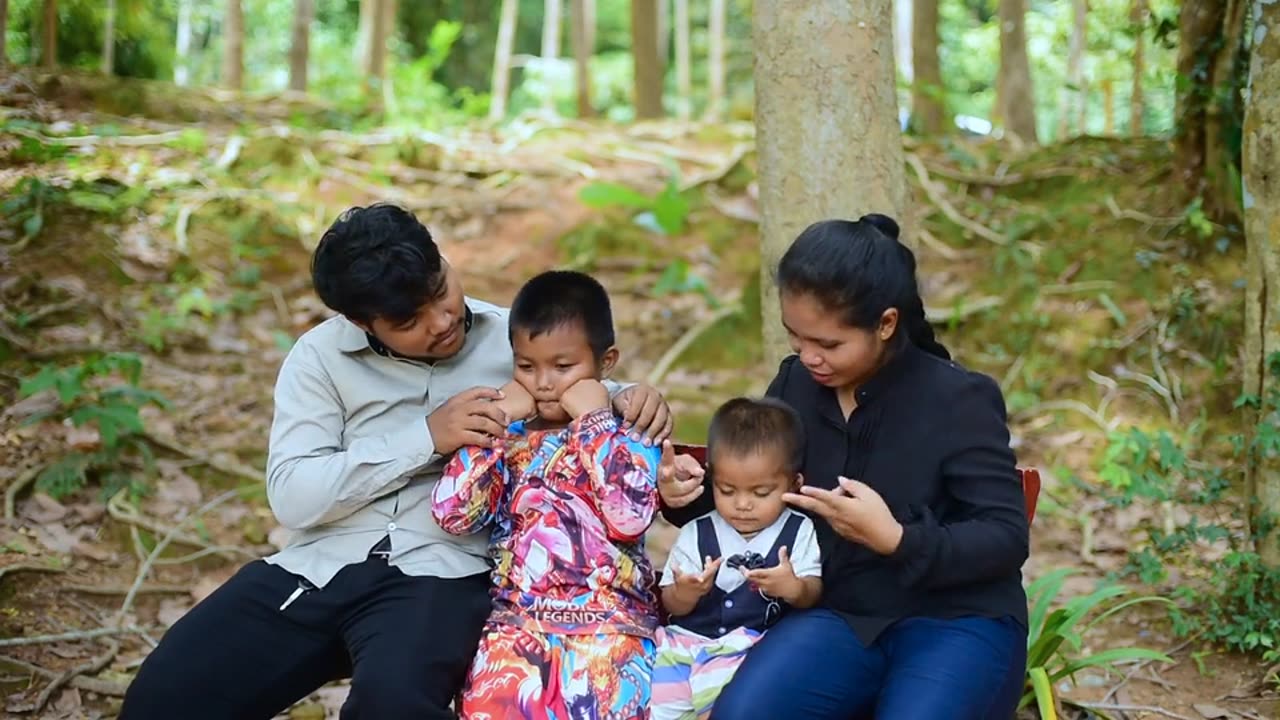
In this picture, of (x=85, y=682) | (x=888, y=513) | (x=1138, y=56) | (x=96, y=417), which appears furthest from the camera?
(x=1138, y=56)

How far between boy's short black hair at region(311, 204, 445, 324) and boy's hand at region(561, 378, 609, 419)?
42cm

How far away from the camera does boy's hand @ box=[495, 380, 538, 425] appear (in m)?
3.00

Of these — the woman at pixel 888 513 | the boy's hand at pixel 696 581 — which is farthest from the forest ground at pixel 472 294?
the boy's hand at pixel 696 581

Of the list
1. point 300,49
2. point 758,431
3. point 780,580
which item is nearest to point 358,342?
point 758,431

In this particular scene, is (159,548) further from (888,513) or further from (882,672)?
(888,513)

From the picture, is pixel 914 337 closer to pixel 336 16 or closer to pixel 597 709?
pixel 597 709

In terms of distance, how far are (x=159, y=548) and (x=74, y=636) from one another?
687mm

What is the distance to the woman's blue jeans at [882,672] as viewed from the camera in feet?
8.85

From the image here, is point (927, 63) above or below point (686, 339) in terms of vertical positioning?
above

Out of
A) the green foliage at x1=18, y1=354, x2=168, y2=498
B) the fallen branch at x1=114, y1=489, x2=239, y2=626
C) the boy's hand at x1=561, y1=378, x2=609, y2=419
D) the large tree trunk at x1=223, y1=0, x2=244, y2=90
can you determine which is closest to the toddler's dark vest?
the boy's hand at x1=561, y1=378, x2=609, y2=419

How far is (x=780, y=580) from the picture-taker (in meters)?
2.81

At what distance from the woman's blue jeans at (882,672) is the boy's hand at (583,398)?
67cm

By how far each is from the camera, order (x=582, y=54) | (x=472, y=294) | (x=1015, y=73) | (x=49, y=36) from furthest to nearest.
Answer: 1. (x=582, y=54)
2. (x=1015, y=73)
3. (x=49, y=36)
4. (x=472, y=294)

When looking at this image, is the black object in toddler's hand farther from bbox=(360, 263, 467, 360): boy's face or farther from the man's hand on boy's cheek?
bbox=(360, 263, 467, 360): boy's face
